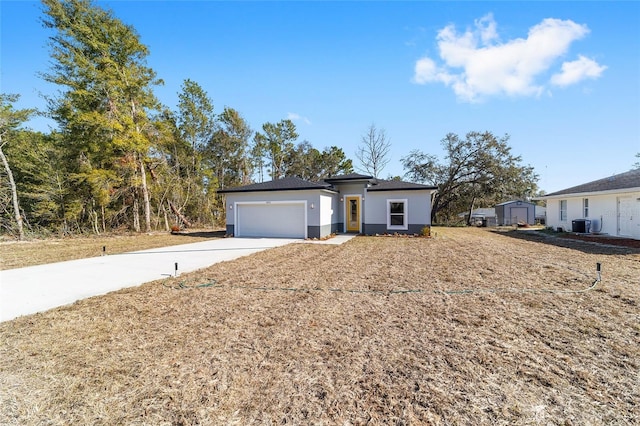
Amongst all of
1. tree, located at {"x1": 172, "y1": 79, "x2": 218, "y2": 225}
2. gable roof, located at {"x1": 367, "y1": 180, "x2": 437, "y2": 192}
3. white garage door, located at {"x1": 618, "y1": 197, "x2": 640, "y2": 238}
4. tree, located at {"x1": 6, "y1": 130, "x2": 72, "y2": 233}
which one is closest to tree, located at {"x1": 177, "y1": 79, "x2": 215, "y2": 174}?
tree, located at {"x1": 172, "y1": 79, "x2": 218, "y2": 225}

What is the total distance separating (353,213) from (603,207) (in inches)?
500

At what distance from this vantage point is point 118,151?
1775 centimetres

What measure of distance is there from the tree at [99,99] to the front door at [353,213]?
12.8 metres

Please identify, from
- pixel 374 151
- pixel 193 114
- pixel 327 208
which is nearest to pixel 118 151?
pixel 193 114

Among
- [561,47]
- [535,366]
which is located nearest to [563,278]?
[535,366]

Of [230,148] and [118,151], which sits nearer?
[118,151]

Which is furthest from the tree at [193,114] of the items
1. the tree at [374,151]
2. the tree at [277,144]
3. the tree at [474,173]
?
the tree at [474,173]

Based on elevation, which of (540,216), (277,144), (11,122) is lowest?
(540,216)

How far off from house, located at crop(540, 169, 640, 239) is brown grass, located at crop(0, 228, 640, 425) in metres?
11.0

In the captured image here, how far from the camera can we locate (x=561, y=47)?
9.37 meters

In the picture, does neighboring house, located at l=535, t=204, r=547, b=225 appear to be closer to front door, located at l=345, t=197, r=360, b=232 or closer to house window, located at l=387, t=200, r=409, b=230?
house window, located at l=387, t=200, r=409, b=230

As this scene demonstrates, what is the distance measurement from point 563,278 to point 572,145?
15.6 meters

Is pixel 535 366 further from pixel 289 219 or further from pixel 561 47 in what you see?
pixel 289 219

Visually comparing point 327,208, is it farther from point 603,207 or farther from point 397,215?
point 603,207
